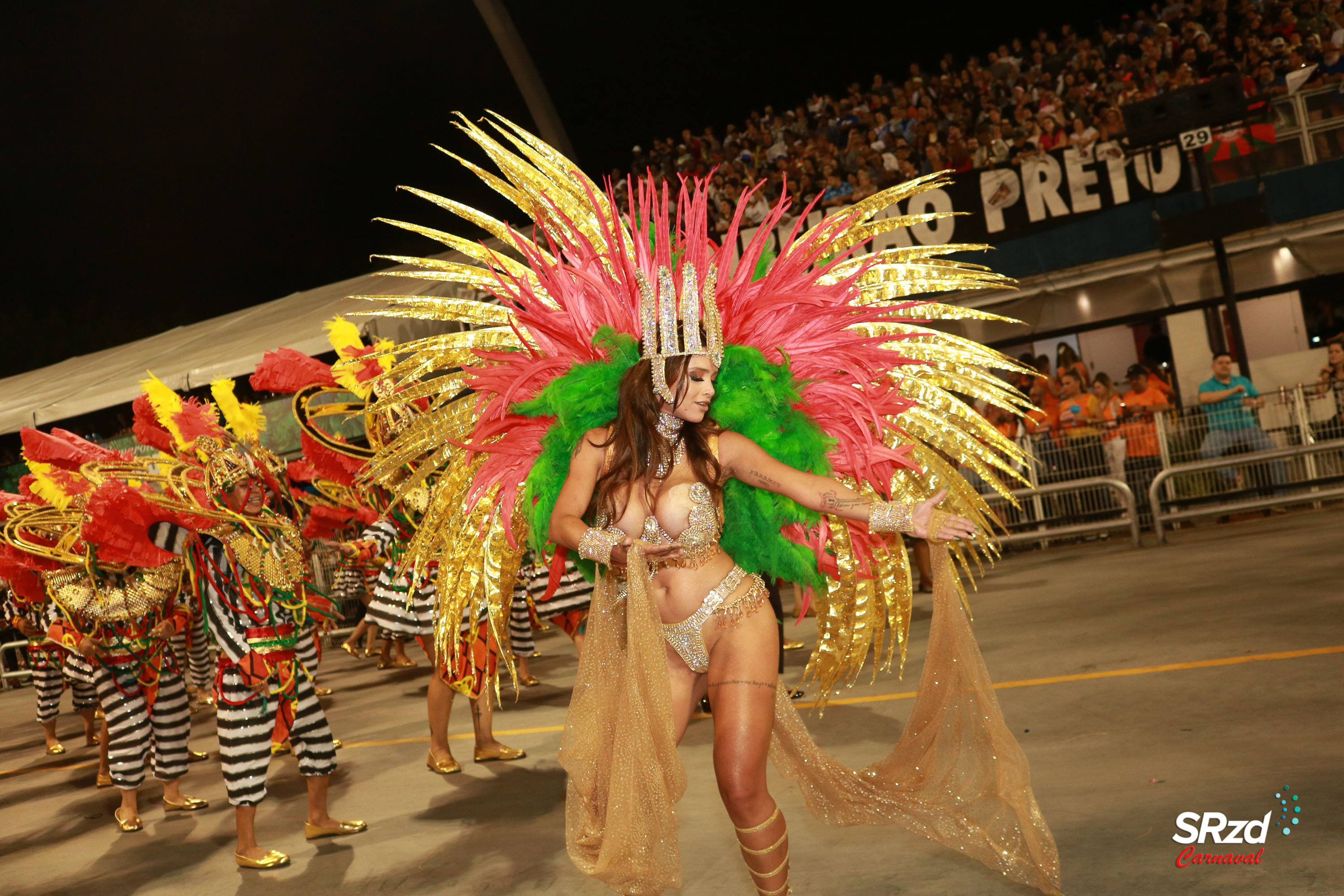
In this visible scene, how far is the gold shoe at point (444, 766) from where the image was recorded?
5.74 metres

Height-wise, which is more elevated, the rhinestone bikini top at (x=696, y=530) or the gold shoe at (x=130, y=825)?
the rhinestone bikini top at (x=696, y=530)

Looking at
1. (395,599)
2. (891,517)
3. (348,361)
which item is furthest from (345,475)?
(891,517)

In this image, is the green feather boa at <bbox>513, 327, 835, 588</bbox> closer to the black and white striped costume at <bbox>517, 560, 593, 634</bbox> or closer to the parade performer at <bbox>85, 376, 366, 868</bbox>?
the parade performer at <bbox>85, 376, 366, 868</bbox>

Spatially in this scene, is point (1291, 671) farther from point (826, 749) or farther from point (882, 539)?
point (882, 539)

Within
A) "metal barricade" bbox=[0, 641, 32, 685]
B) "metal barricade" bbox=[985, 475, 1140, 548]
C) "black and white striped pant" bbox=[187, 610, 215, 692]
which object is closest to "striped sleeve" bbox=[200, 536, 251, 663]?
"black and white striped pant" bbox=[187, 610, 215, 692]

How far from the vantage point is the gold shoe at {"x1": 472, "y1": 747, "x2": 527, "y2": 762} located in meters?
5.87

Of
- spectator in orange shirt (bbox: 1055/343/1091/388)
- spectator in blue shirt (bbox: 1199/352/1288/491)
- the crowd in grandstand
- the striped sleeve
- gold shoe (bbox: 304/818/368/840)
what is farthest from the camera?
the crowd in grandstand

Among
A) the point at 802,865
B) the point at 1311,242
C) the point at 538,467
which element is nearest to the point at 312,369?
the point at 538,467

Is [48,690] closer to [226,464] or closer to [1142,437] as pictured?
[226,464]

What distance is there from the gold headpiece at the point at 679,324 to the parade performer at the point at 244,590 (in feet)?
7.59

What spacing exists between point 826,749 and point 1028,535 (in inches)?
250

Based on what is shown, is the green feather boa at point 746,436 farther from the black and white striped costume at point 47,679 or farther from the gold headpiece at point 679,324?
the black and white striped costume at point 47,679

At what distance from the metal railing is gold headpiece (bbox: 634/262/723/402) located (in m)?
7.78

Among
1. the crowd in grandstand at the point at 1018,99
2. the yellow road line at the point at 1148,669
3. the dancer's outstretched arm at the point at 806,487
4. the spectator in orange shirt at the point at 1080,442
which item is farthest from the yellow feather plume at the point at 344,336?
the spectator in orange shirt at the point at 1080,442
